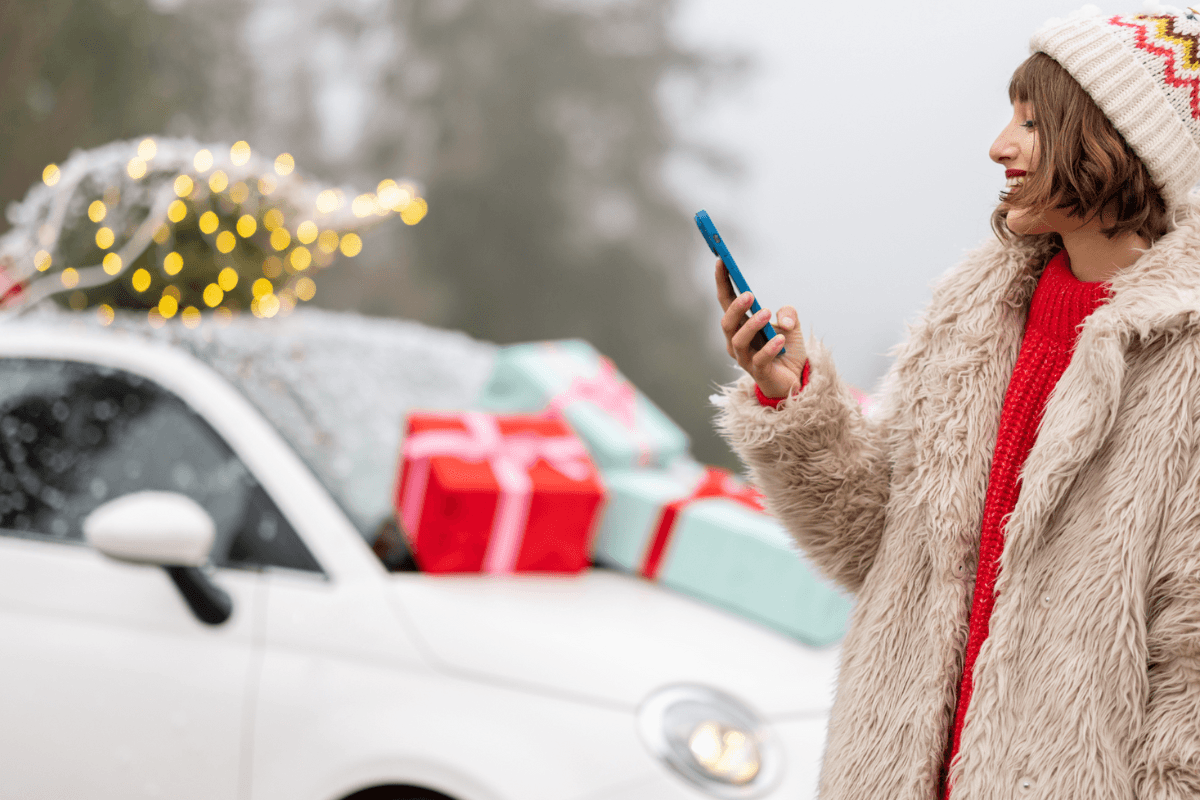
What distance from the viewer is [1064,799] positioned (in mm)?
854

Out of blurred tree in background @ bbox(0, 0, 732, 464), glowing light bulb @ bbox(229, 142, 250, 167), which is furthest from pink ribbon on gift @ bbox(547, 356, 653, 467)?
blurred tree in background @ bbox(0, 0, 732, 464)

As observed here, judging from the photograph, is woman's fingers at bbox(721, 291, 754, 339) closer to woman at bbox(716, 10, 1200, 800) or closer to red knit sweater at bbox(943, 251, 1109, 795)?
woman at bbox(716, 10, 1200, 800)

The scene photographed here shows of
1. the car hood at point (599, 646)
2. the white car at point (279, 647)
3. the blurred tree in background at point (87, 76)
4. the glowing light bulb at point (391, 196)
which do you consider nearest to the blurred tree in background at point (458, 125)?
the blurred tree in background at point (87, 76)

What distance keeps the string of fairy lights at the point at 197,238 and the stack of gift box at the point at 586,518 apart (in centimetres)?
90

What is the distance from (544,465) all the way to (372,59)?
589 centimetres

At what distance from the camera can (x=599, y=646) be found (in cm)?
167

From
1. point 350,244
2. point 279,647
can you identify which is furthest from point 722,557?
point 350,244

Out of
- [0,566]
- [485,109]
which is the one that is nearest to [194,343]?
[0,566]

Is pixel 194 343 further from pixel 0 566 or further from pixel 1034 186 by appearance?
pixel 1034 186

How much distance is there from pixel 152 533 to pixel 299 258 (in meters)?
1.31

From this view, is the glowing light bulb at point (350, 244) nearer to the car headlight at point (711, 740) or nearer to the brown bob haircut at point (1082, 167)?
the car headlight at point (711, 740)

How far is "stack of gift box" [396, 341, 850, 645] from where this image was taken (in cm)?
190

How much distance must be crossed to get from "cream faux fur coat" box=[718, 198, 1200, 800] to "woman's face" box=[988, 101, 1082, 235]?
0.09 meters

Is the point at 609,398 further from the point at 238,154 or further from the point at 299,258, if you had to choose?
the point at 238,154
